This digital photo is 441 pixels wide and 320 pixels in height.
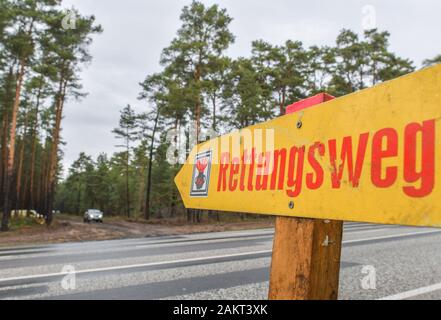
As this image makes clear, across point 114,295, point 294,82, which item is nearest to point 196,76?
point 294,82

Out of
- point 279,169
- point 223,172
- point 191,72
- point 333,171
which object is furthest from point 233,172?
point 191,72

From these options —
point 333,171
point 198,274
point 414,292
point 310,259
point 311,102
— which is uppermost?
point 311,102

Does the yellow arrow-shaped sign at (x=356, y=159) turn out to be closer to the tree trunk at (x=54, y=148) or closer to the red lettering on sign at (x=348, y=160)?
the red lettering on sign at (x=348, y=160)

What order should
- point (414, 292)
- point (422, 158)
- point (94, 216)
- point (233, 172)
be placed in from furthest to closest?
point (94, 216)
point (414, 292)
point (233, 172)
point (422, 158)

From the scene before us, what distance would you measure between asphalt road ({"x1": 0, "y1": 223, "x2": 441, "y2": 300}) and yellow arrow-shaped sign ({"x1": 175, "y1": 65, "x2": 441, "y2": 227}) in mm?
3954

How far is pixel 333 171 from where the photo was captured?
1.04m

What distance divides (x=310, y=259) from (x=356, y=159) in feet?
1.27

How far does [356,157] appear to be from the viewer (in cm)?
98

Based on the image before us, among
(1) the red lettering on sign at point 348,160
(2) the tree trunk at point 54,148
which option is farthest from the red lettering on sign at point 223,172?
(2) the tree trunk at point 54,148

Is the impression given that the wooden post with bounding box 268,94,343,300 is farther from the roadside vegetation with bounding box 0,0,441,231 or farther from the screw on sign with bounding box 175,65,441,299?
the roadside vegetation with bounding box 0,0,441,231

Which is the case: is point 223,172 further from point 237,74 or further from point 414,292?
point 237,74

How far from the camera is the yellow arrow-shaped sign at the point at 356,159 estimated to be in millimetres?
819

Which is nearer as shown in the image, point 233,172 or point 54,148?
point 233,172
